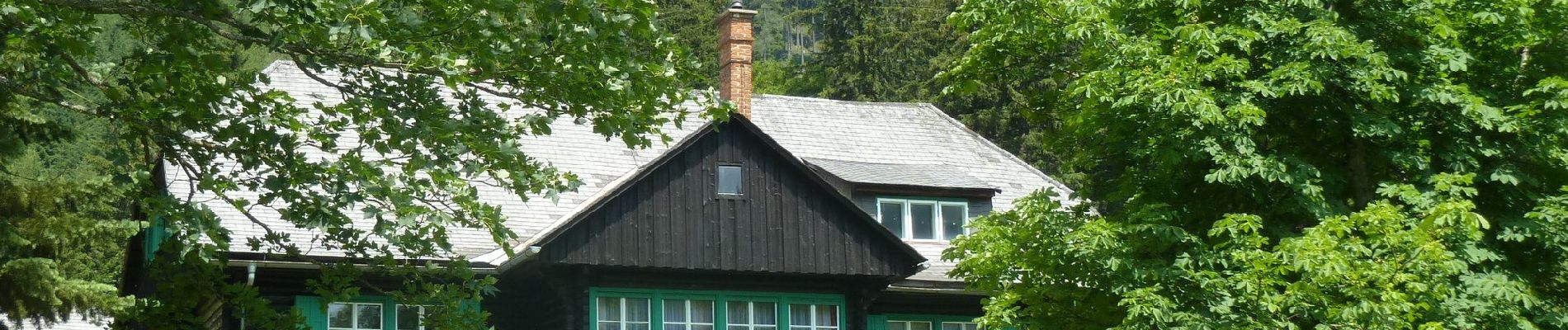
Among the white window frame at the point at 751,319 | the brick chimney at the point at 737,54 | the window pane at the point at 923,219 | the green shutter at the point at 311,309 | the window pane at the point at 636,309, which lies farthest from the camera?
the brick chimney at the point at 737,54

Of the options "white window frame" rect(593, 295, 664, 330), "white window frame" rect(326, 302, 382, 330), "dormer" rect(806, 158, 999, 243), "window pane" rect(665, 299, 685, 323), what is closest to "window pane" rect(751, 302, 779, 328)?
"window pane" rect(665, 299, 685, 323)

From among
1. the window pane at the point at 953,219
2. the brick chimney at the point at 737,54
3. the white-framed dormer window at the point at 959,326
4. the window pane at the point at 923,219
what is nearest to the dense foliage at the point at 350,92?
the white-framed dormer window at the point at 959,326

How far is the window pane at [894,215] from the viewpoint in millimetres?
24906

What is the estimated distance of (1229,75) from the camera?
16.9 metres

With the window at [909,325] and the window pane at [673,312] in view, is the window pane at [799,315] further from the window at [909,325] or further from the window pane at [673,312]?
the window at [909,325]

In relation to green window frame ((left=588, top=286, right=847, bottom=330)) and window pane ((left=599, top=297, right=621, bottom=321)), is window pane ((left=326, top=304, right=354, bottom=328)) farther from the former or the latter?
window pane ((left=599, top=297, right=621, bottom=321))

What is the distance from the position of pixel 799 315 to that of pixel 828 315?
1.48 ft

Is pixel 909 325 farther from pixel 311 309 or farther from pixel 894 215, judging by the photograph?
pixel 311 309

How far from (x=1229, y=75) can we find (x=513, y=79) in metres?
8.25

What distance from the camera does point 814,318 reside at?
2236 cm

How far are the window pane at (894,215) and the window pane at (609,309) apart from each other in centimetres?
527

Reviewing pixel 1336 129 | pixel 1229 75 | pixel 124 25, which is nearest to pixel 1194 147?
pixel 1229 75

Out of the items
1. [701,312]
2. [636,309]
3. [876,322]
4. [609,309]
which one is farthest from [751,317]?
[876,322]

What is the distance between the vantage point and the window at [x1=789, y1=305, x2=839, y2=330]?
2225cm
